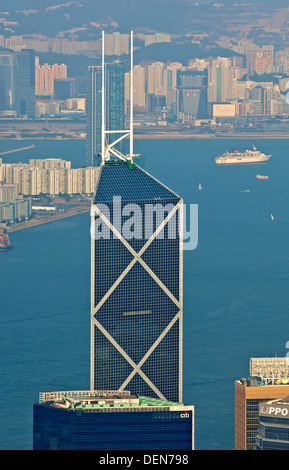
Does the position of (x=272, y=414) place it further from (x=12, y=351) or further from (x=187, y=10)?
(x=187, y=10)

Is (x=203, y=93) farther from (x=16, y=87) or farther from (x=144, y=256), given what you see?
(x=144, y=256)

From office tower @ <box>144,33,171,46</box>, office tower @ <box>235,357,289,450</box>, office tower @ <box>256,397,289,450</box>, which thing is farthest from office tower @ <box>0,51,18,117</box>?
office tower @ <box>256,397,289,450</box>

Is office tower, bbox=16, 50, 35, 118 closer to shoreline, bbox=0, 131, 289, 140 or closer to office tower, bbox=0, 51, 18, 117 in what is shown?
office tower, bbox=0, 51, 18, 117

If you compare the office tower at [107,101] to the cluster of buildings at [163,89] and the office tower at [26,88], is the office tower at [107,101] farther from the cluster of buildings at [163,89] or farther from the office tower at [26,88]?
the office tower at [26,88]

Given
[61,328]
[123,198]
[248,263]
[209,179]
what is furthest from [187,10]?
[123,198]

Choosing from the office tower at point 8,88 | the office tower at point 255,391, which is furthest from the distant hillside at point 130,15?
the office tower at point 255,391

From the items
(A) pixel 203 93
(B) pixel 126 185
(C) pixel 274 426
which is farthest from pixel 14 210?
(A) pixel 203 93
